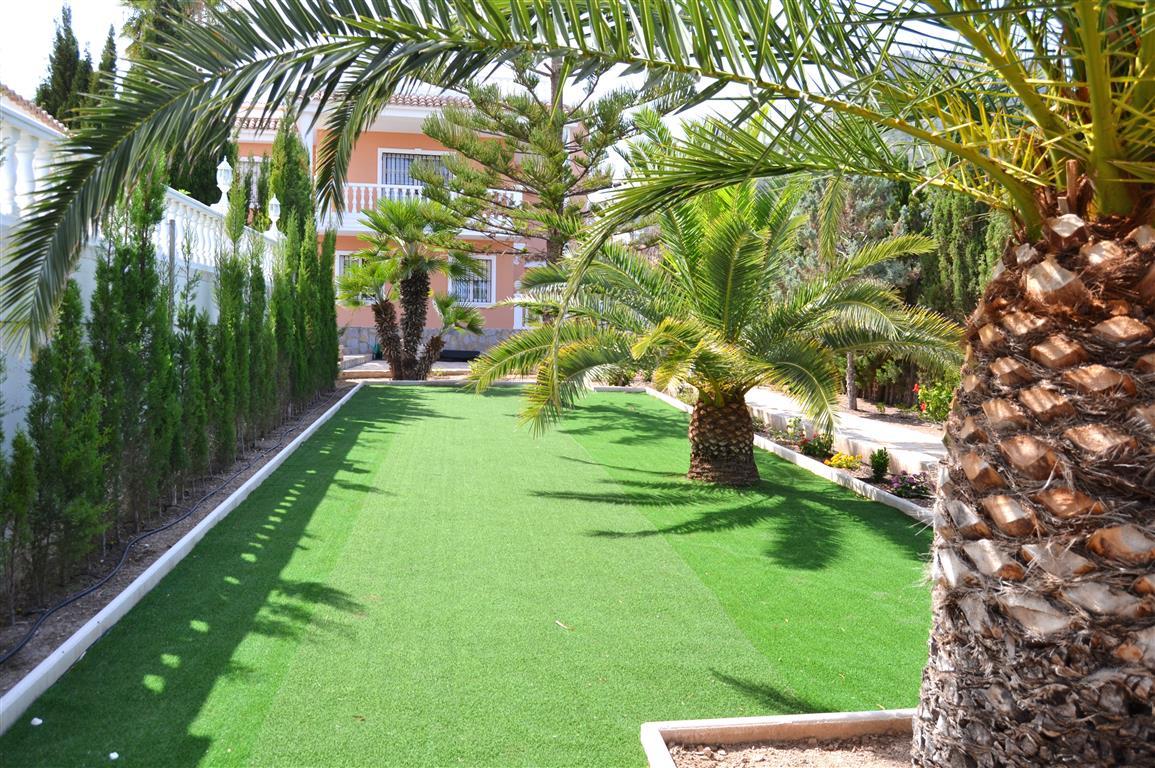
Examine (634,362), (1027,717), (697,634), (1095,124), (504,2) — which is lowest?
(697,634)

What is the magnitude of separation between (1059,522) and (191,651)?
12.1 ft

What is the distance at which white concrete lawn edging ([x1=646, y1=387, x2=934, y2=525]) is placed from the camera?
25.6 ft

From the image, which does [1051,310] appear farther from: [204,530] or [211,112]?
[204,530]

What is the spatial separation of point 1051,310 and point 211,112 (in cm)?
294

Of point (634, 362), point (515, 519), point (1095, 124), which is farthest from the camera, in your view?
point (634, 362)

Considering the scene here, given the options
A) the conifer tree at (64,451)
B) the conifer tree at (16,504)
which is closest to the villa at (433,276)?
the conifer tree at (64,451)

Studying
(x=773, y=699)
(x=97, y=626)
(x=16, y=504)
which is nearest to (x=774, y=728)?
(x=773, y=699)

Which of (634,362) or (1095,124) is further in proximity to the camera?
(634,362)

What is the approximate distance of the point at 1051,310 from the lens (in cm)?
251

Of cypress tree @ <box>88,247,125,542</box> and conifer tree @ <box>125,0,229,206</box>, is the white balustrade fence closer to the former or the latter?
cypress tree @ <box>88,247,125,542</box>

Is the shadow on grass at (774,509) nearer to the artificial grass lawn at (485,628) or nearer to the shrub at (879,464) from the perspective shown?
the artificial grass lawn at (485,628)

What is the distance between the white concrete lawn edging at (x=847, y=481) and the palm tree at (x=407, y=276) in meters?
8.76

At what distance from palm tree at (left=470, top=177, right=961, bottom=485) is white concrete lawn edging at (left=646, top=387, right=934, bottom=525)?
1087 mm

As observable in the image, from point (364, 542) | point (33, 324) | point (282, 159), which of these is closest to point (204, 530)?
point (364, 542)
